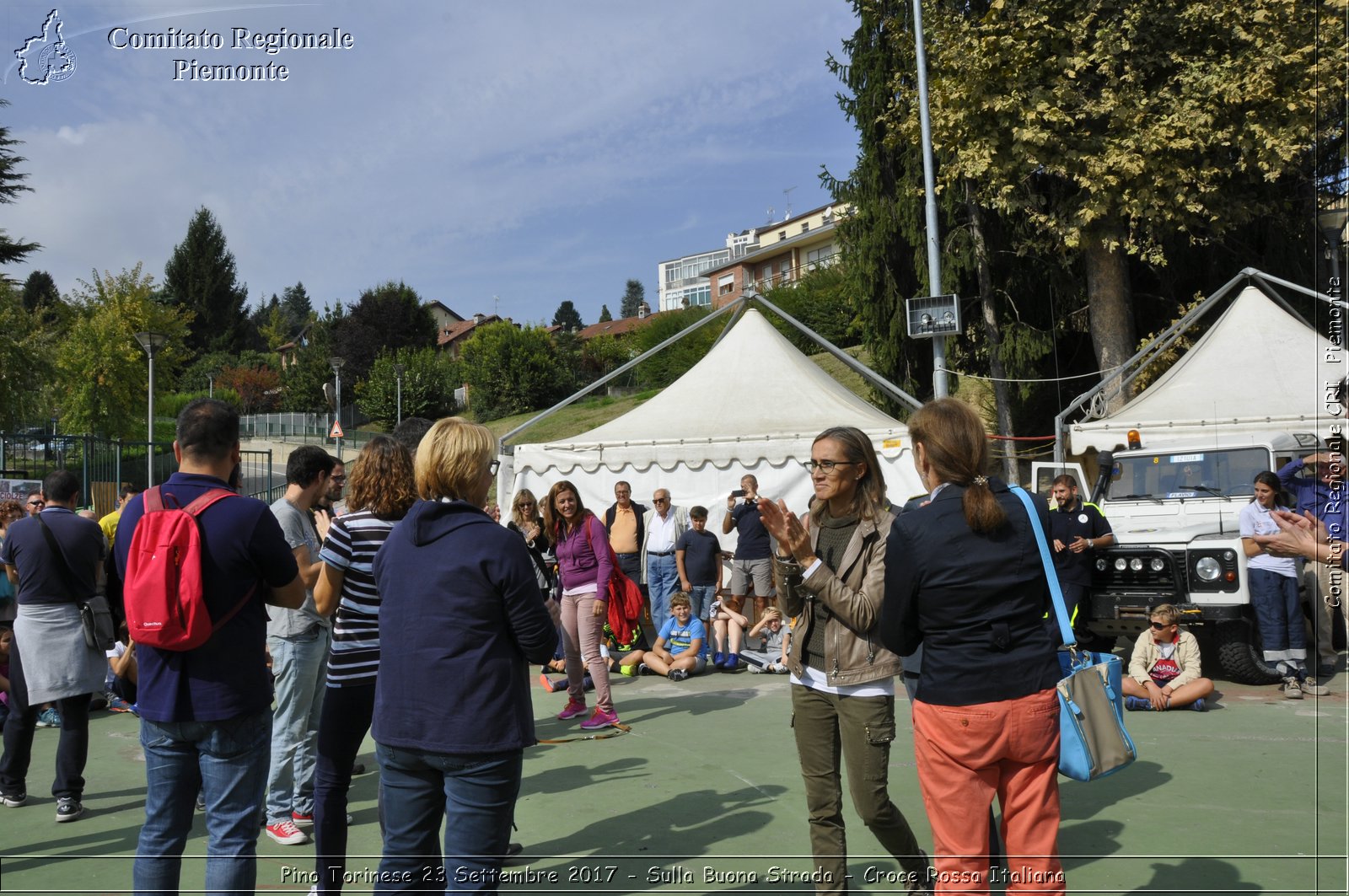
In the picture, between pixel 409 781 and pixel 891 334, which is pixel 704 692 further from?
pixel 891 334

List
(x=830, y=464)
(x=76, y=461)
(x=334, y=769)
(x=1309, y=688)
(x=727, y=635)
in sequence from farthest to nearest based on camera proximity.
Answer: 1. (x=76, y=461)
2. (x=727, y=635)
3. (x=1309, y=688)
4. (x=334, y=769)
5. (x=830, y=464)

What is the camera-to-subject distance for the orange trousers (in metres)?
2.89

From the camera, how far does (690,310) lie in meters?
57.9

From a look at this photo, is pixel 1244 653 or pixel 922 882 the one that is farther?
pixel 1244 653

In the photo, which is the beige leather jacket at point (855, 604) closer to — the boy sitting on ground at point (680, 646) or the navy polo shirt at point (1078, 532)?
the navy polo shirt at point (1078, 532)

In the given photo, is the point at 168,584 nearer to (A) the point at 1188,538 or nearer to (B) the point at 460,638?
(B) the point at 460,638

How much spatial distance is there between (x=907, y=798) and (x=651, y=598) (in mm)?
6676

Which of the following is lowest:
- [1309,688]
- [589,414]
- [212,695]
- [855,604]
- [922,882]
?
[1309,688]

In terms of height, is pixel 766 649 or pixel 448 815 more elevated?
pixel 448 815

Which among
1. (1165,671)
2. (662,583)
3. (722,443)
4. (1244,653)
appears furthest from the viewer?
(722,443)

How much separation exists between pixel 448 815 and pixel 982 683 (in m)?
1.60

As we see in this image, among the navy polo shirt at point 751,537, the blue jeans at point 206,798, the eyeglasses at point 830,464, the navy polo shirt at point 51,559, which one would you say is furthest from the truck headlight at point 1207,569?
the navy polo shirt at point 51,559

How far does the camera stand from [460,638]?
9.73 ft

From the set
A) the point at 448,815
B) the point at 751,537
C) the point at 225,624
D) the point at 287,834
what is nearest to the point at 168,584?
the point at 225,624
